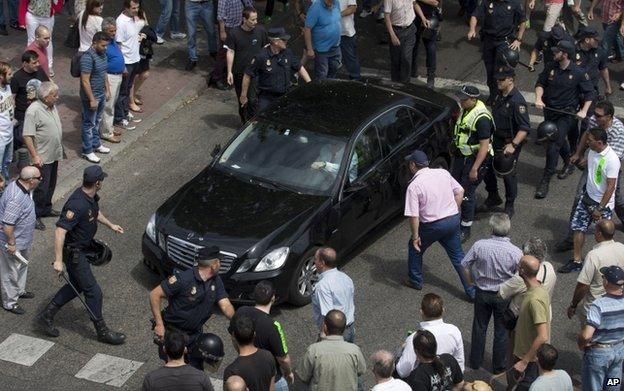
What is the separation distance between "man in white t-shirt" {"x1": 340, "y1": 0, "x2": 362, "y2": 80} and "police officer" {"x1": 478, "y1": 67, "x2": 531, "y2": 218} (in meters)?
3.43

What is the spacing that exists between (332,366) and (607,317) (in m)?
2.41

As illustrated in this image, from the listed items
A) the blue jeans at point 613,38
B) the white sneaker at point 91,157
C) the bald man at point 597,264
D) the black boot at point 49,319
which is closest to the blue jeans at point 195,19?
the white sneaker at point 91,157

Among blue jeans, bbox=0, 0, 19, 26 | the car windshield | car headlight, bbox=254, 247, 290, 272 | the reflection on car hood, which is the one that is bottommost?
blue jeans, bbox=0, 0, 19, 26

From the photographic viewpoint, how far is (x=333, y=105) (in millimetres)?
12781

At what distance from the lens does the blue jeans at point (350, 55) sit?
16203 mm

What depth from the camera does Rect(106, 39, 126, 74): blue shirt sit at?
14.2m

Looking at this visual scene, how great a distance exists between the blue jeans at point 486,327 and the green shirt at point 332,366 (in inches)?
80.0

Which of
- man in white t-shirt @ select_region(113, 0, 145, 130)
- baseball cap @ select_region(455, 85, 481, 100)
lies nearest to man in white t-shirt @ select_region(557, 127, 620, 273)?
baseball cap @ select_region(455, 85, 481, 100)

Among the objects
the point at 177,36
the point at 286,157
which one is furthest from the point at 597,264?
the point at 177,36

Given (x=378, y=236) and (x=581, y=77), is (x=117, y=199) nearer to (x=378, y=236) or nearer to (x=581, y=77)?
(x=378, y=236)

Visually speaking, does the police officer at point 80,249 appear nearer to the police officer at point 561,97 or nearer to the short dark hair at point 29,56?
the short dark hair at point 29,56

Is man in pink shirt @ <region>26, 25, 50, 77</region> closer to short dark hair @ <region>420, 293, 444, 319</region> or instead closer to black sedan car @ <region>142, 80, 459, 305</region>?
black sedan car @ <region>142, 80, 459, 305</region>

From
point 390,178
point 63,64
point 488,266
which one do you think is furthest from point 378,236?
point 63,64

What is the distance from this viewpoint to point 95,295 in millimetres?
10602
